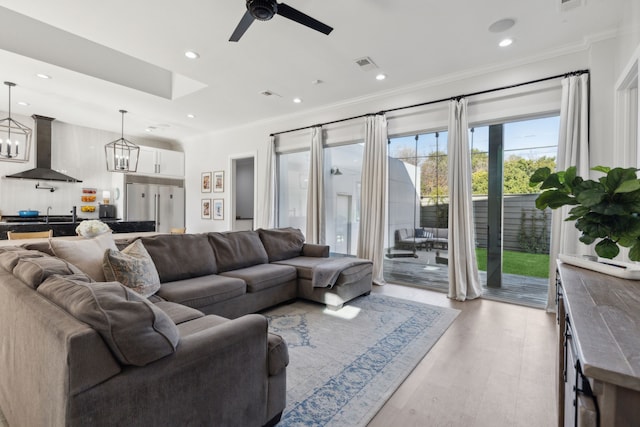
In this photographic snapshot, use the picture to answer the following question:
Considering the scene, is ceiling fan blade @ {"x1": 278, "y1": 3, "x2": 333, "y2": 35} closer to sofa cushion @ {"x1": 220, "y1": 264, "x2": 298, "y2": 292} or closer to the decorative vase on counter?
sofa cushion @ {"x1": 220, "y1": 264, "x2": 298, "y2": 292}

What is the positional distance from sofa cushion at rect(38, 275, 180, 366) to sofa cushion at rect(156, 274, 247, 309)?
135 cm

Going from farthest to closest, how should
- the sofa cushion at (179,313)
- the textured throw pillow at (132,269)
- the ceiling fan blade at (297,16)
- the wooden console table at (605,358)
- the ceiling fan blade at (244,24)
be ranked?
the ceiling fan blade at (244,24) < the ceiling fan blade at (297,16) < the textured throw pillow at (132,269) < the sofa cushion at (179,313) < the wooden console table at (605,358)

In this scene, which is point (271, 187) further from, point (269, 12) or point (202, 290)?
point (269, 12)

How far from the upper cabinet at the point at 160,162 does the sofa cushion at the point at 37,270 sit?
21.5ft

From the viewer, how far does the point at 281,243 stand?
4.35m

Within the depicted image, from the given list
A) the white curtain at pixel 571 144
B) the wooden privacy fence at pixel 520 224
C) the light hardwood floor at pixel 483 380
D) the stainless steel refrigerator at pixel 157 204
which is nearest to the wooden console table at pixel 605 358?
the light hardwood floor at pixel 483 380

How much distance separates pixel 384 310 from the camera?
11.5 ft

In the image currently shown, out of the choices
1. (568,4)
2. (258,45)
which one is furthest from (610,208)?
(258,45)

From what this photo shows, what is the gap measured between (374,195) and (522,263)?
2.16 meters

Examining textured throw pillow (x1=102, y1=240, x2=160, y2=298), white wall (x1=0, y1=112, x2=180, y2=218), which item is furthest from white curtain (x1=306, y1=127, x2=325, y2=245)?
white wall (x1=0, y1=112, x2=180, y2=218)

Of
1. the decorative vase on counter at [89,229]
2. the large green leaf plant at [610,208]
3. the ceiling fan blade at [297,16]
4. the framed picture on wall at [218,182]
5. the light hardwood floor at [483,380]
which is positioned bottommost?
the light hardwood floor at [483,380]

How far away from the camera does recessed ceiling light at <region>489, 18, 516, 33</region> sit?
3.01 m

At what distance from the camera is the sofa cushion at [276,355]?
159 cm

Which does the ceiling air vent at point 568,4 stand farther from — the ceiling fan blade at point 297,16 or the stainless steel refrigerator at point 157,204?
the stainless steel refrigerator at point 157,204
